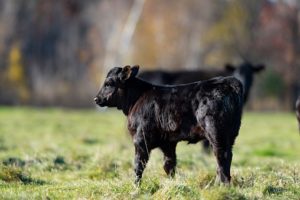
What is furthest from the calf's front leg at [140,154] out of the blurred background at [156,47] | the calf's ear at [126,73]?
the blurred background at [156,47]

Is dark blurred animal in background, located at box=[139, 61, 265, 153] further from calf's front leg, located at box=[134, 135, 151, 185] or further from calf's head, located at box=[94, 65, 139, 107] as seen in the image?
calf's front leg, located at box=[134, 135, 151, 185]

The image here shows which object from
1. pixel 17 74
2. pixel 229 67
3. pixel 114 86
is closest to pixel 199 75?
pixel 229 67

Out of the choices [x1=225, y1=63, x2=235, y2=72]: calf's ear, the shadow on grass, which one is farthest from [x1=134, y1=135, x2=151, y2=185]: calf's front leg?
[x1=225, y1=63, x2=235, y2=72]: calf's ear

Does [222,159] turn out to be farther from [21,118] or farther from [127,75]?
[21,118]

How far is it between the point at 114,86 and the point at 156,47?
3947 cm

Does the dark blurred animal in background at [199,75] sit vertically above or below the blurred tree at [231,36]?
below

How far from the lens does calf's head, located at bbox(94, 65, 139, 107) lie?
998 cm

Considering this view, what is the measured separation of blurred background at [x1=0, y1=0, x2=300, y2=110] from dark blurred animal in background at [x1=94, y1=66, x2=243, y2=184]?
34282mm

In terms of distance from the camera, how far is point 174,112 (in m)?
9.27

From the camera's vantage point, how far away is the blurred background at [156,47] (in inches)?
1823

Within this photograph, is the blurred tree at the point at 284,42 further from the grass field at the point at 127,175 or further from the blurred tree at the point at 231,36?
the grass field at the point at 127,175

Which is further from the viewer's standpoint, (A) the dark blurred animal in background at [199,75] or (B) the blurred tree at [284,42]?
(B) the blurred tree at [284,42]

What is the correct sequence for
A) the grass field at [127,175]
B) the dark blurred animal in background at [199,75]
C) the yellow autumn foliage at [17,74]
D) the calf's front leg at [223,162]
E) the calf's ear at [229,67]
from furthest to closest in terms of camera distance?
the yellow autumn foliage at [17,74]
the calf's ear at [229,67]
the dark blurred animal in background at [199,75]
the calf's front leg at [223,162]
the grass field at [127,175]

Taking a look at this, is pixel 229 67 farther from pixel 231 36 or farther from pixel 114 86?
pixel 231 36
